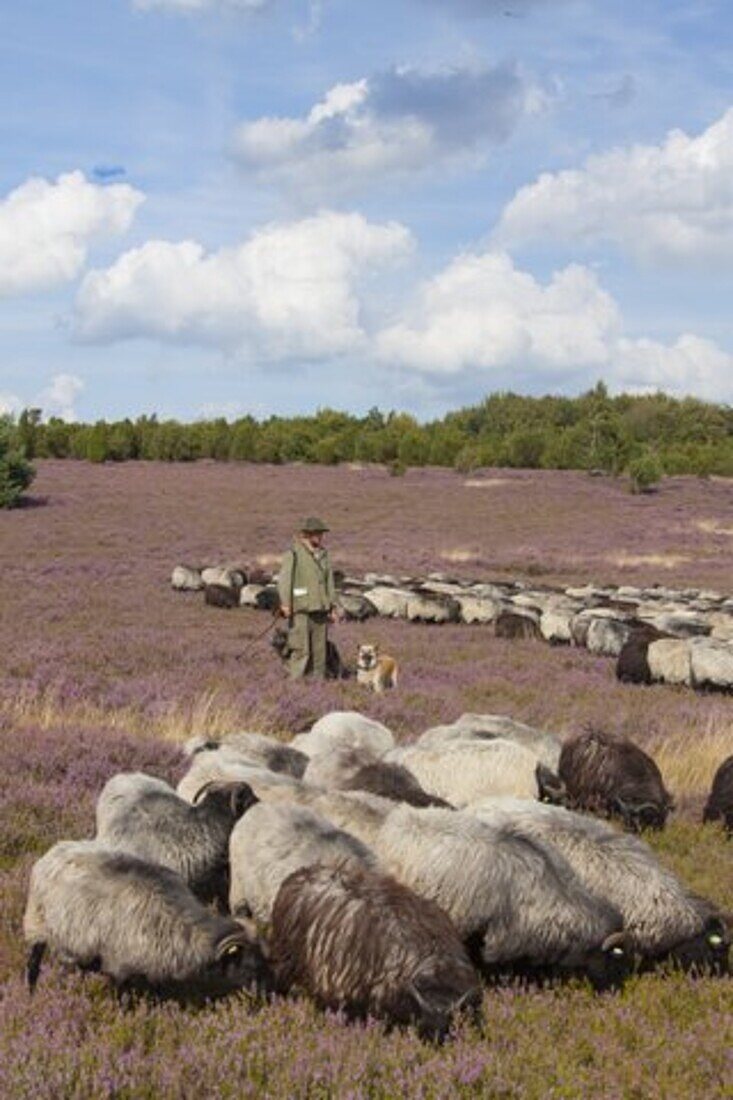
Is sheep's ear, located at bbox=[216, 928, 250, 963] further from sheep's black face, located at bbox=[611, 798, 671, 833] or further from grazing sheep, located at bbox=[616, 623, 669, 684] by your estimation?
grazing sheep, located at bbox=[616, 623, 669, 684]

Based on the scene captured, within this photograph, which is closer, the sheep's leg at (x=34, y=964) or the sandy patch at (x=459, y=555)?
the sheep's leg at (x=34, y=964)

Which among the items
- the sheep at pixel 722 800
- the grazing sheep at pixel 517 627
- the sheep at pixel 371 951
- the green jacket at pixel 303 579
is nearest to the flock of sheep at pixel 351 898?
the sheep at pixel 371 951

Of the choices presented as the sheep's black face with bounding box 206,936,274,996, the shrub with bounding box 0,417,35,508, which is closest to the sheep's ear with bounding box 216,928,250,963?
the sheep's black face with bounding box 206,936,274,996

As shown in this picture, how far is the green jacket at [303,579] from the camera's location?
15.6m

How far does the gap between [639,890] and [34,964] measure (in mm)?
3386

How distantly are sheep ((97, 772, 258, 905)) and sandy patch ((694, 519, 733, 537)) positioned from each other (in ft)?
145

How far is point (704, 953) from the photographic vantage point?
6.46 metres

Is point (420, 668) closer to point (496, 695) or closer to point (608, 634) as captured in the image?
point (496, 695)

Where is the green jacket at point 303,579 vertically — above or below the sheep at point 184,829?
above

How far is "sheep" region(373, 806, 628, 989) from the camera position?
6.13m

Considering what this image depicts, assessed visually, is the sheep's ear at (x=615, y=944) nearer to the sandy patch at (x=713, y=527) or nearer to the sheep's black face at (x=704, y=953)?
the sheep's black face at (x=704, y=953)

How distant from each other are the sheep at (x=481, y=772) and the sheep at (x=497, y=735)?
0.90ft

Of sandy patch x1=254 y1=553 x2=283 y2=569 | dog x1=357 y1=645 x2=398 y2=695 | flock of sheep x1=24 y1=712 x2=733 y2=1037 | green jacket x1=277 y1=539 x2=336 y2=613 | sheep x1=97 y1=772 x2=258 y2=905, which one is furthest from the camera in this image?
sandy patch x1=254 y1=553 x2=283 y2=569

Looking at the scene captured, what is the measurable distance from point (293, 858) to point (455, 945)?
3.94ft
